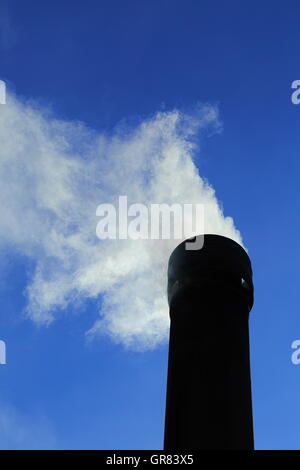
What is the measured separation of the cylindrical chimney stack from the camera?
488 cm

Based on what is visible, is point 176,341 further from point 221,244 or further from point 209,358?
point 221,244

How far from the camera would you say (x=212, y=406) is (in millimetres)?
4941

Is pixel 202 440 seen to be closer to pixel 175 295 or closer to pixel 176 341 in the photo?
pixel 176 341

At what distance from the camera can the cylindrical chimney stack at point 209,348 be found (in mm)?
4883

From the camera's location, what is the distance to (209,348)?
17.7 feet

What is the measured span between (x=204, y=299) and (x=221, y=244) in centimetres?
95
